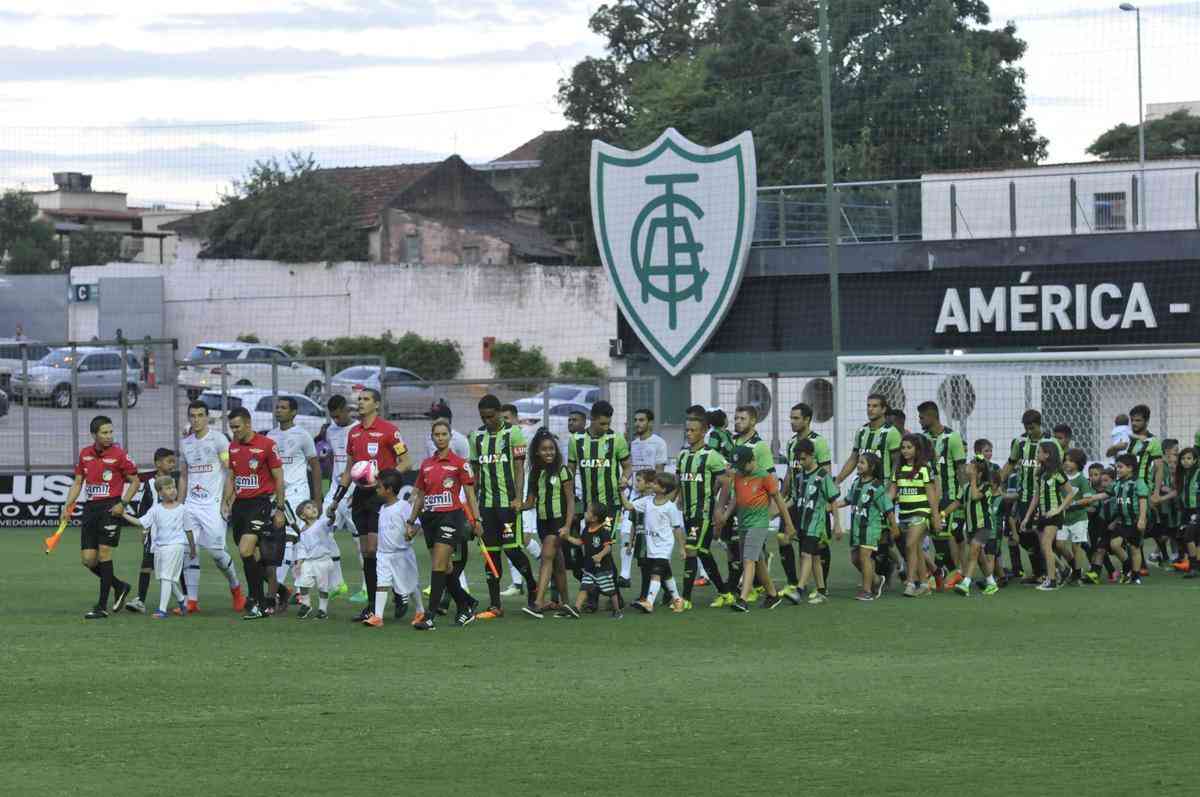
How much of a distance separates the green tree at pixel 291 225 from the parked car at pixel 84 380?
33.6 metres

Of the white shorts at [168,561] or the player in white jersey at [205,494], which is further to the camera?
the player in white jersey at [205,494]

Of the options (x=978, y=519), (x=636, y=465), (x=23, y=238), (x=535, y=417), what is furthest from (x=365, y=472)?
(x=23, y=238)

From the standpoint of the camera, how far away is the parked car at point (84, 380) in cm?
2741

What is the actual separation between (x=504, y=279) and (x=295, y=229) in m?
12.5

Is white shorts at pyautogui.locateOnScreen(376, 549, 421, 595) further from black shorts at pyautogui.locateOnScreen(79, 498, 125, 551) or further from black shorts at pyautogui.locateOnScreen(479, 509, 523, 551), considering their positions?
black shorts at pyautogui.locateOnScreen(79, 498, 125, 551)

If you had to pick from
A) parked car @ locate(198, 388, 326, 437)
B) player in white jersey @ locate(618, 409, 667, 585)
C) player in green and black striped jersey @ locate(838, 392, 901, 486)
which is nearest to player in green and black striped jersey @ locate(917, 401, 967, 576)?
player in green and black striped jersey @ locate(838, 392, 901, 486)

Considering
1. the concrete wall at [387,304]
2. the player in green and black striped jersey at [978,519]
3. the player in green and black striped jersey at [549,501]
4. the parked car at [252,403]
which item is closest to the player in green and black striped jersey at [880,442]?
the player in green and black striped jersey at [978,519]

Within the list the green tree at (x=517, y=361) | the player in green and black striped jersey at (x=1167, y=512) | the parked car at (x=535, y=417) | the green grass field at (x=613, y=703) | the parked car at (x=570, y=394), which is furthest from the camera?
the green tree at (x=517, y=361)

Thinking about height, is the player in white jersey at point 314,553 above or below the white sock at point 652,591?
above

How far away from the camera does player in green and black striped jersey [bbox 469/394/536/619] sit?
15359 millimetres

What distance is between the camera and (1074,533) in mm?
18703

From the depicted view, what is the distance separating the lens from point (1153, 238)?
86.8 feet

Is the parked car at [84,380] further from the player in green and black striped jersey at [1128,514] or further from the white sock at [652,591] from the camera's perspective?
the player in green and black striped jersey at [1128,514]

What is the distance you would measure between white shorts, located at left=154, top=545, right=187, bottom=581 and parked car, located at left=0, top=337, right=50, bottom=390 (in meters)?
12.7
